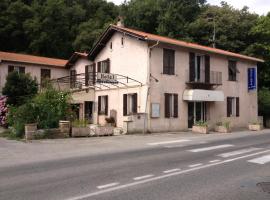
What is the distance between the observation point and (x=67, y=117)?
20.2 meters

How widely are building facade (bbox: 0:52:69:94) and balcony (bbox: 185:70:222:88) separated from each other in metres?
12.2

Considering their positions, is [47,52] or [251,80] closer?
[251,80]

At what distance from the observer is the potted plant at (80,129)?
19094 millimetres

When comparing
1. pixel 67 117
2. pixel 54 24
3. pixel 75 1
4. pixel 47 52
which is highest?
pixel 75 1

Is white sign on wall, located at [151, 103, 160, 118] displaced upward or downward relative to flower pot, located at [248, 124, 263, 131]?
upward

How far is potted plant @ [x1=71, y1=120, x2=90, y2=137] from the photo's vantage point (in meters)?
19.1

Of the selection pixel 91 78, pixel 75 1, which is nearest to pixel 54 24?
pixel 75 1

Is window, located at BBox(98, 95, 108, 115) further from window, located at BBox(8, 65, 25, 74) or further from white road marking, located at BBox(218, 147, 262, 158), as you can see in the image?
white road marking, located at BBox(218, 147, 262, 158)

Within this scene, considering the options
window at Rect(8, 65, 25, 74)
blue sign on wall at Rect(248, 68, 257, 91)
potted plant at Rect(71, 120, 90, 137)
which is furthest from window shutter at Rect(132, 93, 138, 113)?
window at Rect(8, 65, 25, 74)

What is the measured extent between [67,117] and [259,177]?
13.3m

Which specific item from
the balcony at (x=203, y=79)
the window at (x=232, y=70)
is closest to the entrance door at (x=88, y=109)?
the balcony at (x=203, y=79)

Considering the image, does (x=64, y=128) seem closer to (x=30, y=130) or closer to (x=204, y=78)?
(x=30, y=130)

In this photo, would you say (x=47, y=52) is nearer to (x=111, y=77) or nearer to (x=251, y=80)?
(x=111, y=77)

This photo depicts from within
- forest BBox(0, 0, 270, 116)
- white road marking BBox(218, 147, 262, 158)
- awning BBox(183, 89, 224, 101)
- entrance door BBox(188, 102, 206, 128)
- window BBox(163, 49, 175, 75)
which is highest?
forest BBox(0, 0, 270, 116)
